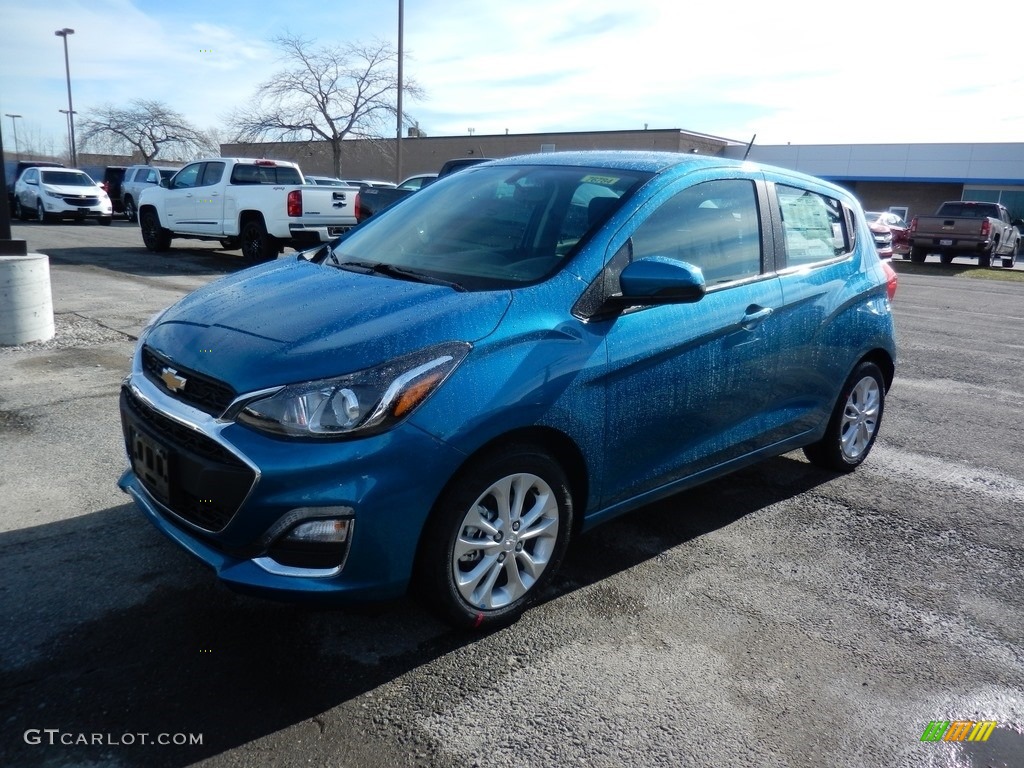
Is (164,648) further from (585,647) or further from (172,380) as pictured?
(585,647)

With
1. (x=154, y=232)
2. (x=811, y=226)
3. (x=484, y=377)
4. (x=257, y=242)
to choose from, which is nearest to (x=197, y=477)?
(x=484, y=377)

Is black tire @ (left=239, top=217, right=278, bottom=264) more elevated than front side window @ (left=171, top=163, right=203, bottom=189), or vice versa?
front side window @ (left=171, top=163, right=203, bottom=189)

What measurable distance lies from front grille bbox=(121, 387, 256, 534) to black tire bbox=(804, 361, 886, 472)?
11.3 feet

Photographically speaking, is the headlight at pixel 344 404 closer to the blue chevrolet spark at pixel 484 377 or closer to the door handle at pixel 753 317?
the blue chevrolet spark at pixel 484 377

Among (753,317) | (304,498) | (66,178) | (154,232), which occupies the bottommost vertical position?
(154,232)

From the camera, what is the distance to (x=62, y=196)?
23875 millimetres

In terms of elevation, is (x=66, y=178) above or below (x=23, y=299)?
above

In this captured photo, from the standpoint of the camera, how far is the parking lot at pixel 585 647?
98.6 inches

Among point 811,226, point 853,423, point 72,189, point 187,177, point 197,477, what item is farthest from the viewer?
point 72,189

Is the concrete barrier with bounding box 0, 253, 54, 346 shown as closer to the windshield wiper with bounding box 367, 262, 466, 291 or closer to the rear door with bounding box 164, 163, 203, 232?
the windshield wiper with bounding box 367, 262, 466, 291

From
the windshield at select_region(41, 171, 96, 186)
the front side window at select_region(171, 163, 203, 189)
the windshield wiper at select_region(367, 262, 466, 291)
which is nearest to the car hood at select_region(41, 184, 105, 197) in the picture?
the windshield at select_region(41, 171, 96, 186)

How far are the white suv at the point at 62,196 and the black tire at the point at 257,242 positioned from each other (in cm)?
1202

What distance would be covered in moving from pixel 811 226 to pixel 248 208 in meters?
12.0

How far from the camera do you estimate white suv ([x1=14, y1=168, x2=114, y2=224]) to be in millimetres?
23938
